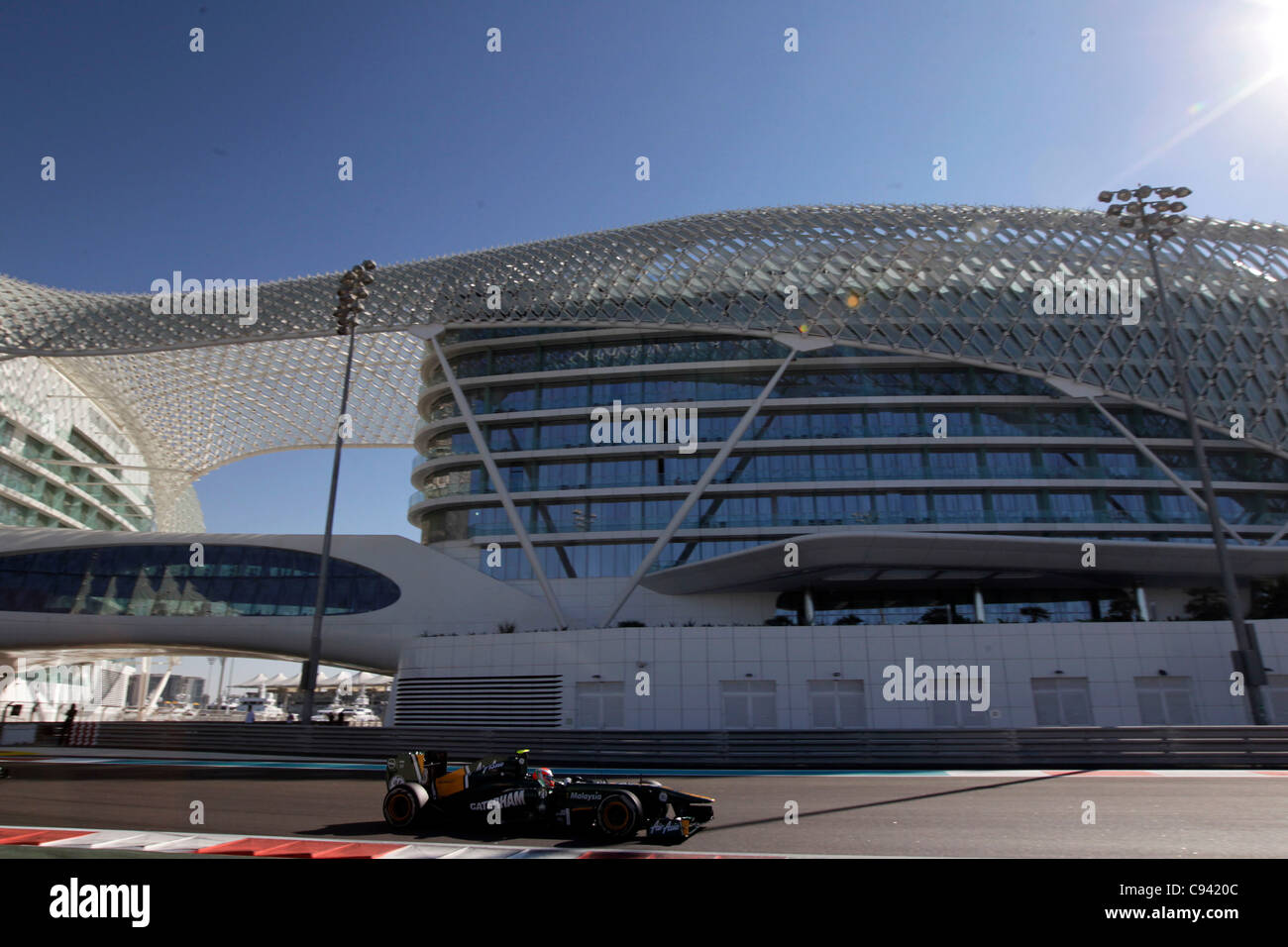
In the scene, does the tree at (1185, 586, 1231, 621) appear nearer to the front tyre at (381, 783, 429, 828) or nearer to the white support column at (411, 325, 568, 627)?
the white support column at (411, 325, 568, 627)

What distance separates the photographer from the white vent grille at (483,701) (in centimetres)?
2878

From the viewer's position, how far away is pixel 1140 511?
1393 inches

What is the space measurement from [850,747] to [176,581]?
32.4 m

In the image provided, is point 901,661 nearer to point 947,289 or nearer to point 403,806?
point 947,289

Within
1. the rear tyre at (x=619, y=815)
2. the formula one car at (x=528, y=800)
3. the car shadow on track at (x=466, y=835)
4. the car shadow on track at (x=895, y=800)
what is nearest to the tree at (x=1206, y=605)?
the car shadow on track at (x=895, y=800)

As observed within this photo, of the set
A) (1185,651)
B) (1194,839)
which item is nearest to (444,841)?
(1194,839)

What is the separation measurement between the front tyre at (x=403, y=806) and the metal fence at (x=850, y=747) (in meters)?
10.7

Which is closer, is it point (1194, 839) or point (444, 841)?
point (1194, 839)

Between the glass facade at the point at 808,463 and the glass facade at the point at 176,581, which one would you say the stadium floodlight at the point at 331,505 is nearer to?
the glass facade at the point at 176,581

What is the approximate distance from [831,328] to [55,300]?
41704 millimetres

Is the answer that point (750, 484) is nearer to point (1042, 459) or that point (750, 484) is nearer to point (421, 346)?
point (1042, 459)

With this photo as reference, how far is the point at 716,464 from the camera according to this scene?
3503 centimetres
